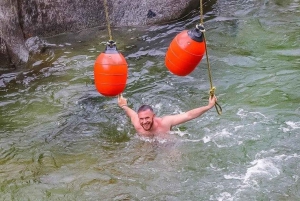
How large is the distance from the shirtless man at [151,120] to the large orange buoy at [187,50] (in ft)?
2.86

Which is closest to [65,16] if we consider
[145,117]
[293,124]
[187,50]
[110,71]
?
[145,117]

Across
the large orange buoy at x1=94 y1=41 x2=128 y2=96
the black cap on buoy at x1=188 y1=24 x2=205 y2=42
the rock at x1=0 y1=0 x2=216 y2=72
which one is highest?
the black cap on buoy at x1=188 y1=24 x2=205 y2=42

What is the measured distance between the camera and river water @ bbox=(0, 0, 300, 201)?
6.28 meters

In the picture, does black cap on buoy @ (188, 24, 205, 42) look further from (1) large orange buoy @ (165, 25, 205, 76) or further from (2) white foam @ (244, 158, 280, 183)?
(2) white foam @ (244, 158, 280, 183)

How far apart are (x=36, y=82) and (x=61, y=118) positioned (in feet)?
5.00

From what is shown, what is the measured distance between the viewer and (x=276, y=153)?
6.68m

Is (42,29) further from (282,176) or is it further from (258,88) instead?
(282,176)

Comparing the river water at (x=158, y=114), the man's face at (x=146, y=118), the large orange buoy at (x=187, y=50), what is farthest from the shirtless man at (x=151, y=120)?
the large orange buoy at (x=187, y=50)

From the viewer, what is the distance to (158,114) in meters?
8.12

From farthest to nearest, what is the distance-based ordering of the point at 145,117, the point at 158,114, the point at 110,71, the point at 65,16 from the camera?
the point at 65,16 < the point at 158,114 < the point at 145,117 < the point at 110,71

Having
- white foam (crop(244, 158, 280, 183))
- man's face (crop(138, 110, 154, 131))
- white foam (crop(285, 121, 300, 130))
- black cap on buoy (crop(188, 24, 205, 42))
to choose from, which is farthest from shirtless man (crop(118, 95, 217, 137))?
white foam (crop(285, 121, 300, 130))

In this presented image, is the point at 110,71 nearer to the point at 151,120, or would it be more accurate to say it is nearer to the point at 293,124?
the point at 151,120

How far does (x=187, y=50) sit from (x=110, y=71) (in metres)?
1.01

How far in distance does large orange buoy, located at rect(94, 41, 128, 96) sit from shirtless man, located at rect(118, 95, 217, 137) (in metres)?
0.96
